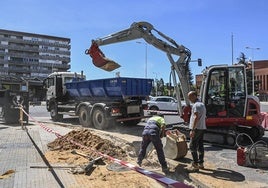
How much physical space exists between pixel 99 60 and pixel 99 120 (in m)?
3.40

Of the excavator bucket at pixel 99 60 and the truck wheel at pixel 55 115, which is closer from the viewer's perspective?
the excavator bucket at pixel 99 60

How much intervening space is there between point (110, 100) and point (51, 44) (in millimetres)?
124814

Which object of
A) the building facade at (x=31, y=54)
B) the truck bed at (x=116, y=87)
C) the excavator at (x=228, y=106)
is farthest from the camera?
the building facade at (x=31, y=54)

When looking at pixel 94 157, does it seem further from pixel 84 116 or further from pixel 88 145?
pixel 84 116

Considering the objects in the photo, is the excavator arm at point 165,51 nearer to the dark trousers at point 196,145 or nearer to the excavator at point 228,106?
the excavator at point 228,106

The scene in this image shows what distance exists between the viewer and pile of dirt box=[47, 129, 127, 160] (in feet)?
35.8

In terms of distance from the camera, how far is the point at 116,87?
18.6 m

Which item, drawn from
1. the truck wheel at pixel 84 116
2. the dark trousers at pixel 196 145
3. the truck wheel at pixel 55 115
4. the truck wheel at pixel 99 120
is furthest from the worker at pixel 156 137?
the truck wheel at pixel 55 115

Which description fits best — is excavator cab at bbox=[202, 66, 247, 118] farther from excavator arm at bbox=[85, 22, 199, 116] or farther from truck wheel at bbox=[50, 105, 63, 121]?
truck wheel at bbox=[50, 105, 63, 121]

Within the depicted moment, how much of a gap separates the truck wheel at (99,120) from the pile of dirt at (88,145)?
18.7 ft

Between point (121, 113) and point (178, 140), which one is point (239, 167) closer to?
point (178, 140)

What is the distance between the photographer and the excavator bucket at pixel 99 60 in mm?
17017

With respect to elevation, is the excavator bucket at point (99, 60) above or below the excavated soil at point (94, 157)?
above

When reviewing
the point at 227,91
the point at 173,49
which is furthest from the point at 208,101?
the point at 173,49
